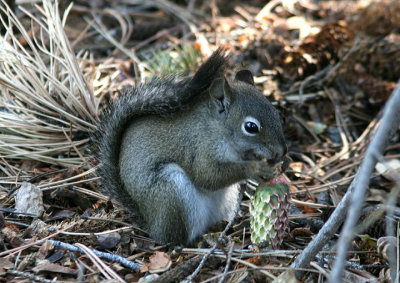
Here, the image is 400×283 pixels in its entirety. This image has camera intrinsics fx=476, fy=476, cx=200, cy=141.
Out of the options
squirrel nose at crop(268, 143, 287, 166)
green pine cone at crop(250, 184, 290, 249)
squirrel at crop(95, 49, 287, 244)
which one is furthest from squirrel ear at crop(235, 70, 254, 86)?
green pine cone at crop(250, 184, 290, 249)

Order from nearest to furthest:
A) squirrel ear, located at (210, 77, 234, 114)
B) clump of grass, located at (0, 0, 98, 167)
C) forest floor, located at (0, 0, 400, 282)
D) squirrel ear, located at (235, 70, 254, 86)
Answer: forest floor, located at (0, 0, 400, 282), squirrel ear, located at (210, 77, 234, 114), squirrel ear, located at (235, 70, 254, 86), clump of grass, located at (0, 0, 98, 167)

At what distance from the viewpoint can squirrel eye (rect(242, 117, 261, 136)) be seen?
2518 mm

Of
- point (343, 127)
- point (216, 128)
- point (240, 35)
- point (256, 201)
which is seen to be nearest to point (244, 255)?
point (256, 201)

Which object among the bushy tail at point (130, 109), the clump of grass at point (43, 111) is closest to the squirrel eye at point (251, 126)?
the bushy tail at point (130, 109)

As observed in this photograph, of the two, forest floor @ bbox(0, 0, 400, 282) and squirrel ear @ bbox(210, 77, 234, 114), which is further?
squirrel ear @ bbox(210, 77, 234, 114)

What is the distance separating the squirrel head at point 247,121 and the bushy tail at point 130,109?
11 centimetres

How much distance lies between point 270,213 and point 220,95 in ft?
2.47

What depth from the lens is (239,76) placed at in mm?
2902

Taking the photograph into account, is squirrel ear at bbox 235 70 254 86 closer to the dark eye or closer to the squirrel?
the squirrel

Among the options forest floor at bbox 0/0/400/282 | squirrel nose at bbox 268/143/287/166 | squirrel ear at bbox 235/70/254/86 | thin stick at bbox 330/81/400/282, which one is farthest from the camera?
squirrel ear at bbox 235/70/254/86

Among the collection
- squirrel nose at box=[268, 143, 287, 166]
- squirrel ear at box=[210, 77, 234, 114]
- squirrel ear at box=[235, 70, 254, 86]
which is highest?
squirrel ear at box=[235, 70, 254, 86]

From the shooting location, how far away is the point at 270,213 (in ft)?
7.59

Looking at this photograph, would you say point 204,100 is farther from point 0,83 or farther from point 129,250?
point 0,83

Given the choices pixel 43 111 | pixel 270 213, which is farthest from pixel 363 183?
pixel 43 111
